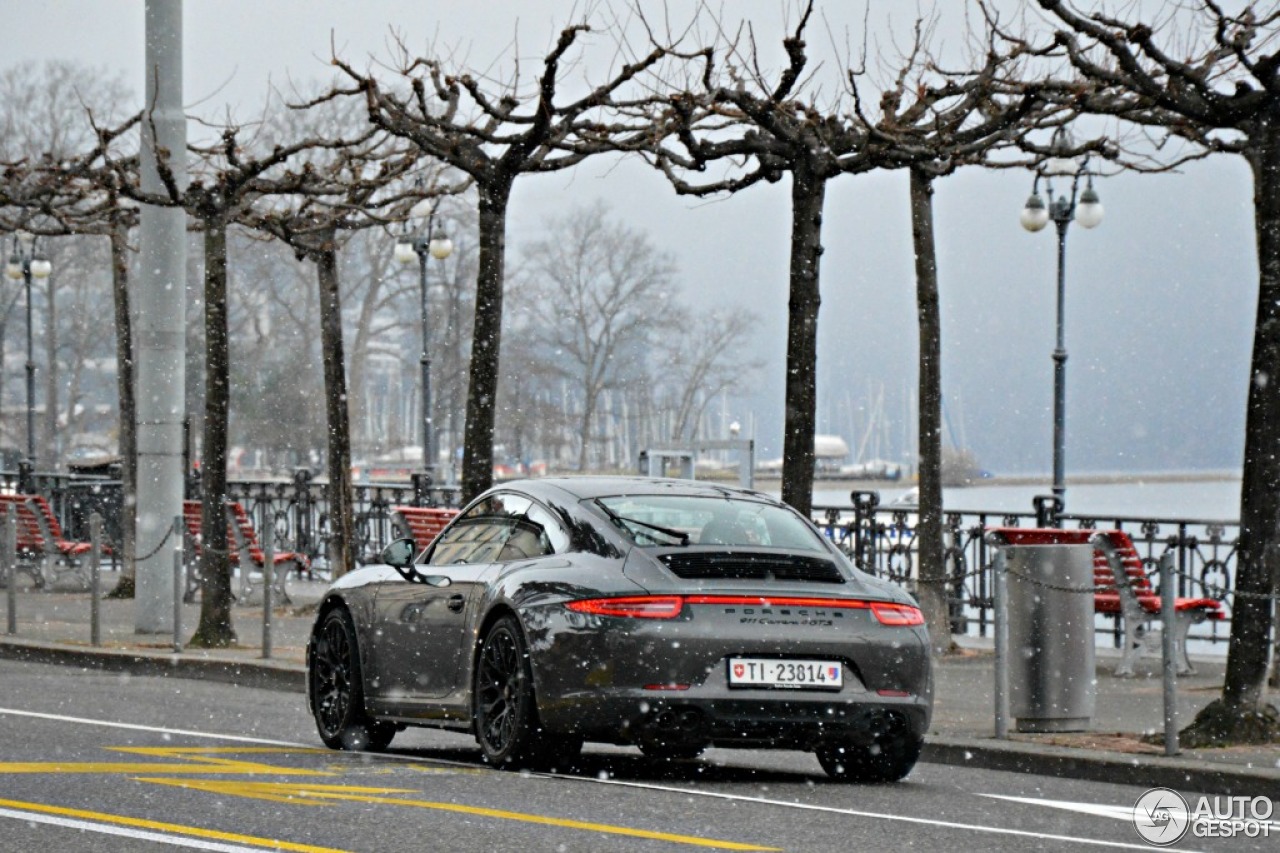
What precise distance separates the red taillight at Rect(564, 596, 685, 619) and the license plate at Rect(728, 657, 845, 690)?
337 millimetres

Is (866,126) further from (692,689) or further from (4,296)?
(4,296)

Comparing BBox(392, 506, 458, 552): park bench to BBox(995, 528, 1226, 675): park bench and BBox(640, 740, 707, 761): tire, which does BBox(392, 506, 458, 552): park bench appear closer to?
BBox(995, 528, 1226, 675): park bench

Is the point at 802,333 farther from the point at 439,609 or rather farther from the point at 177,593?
the point at 439,609

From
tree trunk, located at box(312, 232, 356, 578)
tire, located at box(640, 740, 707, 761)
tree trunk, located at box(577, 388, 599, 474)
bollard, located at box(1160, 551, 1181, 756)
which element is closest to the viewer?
tire, located at box(640, 740, 707, 761)

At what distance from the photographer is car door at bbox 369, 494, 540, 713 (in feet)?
36.8

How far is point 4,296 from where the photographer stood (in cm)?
8300

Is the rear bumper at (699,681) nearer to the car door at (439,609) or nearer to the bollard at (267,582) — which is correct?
the car door at (439,609)

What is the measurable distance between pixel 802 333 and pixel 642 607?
852cm

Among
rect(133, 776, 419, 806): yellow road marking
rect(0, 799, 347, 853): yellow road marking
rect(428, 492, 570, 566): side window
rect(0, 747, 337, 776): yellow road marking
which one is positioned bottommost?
rect(0, 747, 337, 776): yellow road marking

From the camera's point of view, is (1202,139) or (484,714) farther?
(1202,139)

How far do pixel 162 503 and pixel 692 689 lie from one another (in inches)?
470

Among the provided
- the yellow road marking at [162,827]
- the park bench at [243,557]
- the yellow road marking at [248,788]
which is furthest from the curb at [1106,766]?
the park bench at [243,557]

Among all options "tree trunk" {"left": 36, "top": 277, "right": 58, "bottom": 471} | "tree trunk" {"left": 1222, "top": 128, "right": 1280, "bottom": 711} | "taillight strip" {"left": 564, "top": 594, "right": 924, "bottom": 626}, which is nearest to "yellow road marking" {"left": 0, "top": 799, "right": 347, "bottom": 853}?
"taillight strip" {"left": 564, "top": 594, "right": 924, "bottom": 626}

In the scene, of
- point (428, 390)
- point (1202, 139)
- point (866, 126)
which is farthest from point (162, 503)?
point (428, 390)
